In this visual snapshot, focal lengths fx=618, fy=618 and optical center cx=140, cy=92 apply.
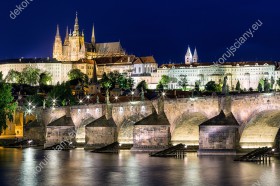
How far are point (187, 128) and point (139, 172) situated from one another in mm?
18188

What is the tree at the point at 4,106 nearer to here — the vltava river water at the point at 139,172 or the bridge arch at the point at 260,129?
the vltava river water at the point at 139,172

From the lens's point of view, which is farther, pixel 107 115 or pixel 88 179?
pixel 107 115

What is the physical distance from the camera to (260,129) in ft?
160

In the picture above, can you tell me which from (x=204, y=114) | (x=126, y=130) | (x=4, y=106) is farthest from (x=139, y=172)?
(x=4, y=106)

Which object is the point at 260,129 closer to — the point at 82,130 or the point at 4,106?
the point at 4,106

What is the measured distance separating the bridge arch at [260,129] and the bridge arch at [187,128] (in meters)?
6.05

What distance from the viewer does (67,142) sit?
6981cm

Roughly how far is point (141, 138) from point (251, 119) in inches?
492

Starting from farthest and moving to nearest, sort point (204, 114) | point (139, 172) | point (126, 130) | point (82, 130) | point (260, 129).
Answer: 1. point (82, 130)
2. point (126, 130)
3. point (204, 114)
4. point (260, 129)
5. point (139, 172)

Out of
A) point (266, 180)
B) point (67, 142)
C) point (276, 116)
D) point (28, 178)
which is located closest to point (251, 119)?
point (276, 116)

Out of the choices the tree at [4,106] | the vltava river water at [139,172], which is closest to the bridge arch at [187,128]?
the vltava river water at [139,172]

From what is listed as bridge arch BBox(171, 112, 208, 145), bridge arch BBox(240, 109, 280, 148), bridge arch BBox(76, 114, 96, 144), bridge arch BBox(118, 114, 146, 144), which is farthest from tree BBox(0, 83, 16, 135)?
bridge arch BBox(240, 109, 280, 148)

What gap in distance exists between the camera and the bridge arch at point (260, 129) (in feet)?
154

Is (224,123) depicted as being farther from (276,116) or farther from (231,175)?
(231,175)
